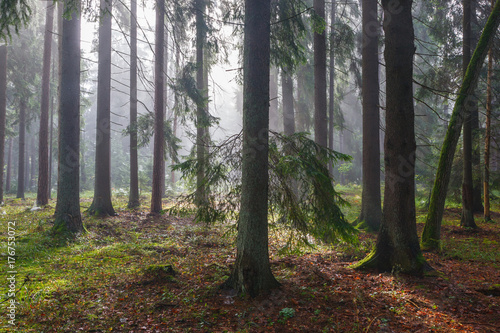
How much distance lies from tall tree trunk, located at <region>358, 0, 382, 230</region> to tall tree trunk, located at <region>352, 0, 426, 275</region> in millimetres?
3601

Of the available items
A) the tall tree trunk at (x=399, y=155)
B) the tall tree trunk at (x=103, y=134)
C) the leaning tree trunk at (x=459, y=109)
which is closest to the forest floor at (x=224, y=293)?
the tall tree trunk at (x=399, y=155)

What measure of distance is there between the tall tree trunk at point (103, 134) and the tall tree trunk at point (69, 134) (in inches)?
122

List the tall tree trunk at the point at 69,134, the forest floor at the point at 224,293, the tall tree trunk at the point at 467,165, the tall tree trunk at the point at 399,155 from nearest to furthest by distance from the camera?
the forest floor at the point at 224,293, the tall tree trunk at the point at 399,155, the tall tree trunk at the point at 69,134, the tall tree trunk at the point at 467,165

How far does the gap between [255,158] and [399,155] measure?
9.56ft

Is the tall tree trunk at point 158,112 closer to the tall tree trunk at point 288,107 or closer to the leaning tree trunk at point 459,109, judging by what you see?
the tall tree trunk at point 288,107

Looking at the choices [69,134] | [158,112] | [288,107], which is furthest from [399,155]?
[288,107]

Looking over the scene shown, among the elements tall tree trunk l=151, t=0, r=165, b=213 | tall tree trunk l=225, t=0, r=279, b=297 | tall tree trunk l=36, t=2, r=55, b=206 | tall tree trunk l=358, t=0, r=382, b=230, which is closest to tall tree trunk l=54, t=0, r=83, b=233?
tall tree trunk l=151, t=0, r=165, b=213

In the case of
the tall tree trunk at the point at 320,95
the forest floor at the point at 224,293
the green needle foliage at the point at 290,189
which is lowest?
the forest floor at the point at 224,293

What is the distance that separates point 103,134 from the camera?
1189 cm

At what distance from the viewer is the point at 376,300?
4535 mm

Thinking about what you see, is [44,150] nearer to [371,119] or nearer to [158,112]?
[158,112]

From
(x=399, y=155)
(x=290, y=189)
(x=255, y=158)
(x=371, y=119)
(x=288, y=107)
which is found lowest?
(x=290, y=189)

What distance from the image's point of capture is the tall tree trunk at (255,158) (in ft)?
15.6

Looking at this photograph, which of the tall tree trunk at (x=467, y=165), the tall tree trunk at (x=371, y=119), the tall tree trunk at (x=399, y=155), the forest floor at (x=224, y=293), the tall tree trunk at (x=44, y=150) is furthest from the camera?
the tall tree trunk at (x=44, y=150)
